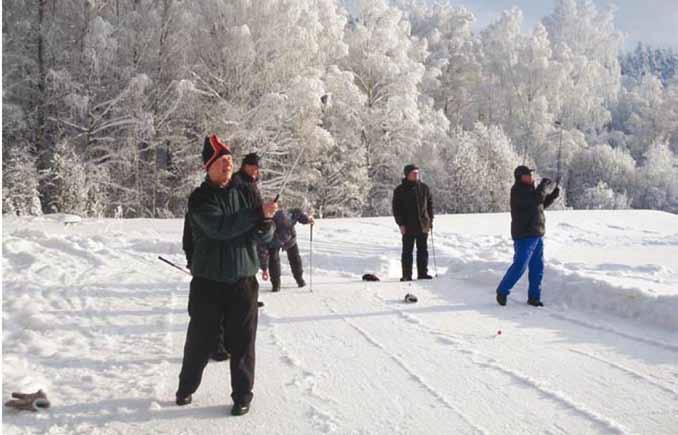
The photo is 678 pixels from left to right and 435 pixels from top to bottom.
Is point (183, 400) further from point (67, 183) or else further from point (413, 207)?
point (67, 183)

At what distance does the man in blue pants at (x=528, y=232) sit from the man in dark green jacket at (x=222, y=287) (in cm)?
451

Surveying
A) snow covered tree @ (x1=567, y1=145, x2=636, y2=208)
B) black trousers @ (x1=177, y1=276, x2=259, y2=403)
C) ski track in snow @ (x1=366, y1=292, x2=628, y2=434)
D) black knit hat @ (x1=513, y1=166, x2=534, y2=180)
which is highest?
→ snow covered tree @ (x1=567, y1=145, x2=636, y2=208)

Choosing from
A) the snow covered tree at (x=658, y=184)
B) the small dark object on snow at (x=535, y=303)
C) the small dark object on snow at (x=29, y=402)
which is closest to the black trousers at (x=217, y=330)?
the small dark object on snow at (x=29, y=402)

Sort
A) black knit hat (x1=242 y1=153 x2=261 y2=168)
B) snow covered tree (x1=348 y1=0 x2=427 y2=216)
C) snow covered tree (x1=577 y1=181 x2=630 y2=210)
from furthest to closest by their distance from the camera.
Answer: snow covered tree (x1=577 y1=181 x2=630 y2=210)
snow covered tree (x1=348 y1=0 x2=427 y2=216)
black knit hat (x1=242 y1=153 x2=261 y2=168)

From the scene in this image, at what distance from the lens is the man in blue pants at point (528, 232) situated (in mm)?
7543

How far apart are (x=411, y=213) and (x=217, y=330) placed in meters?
5.98

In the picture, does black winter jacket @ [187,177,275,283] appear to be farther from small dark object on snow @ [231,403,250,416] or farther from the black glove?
small dark object on snow @ [231,403,250,416]

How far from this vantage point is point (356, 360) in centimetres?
530

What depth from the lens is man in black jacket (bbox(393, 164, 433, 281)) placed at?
9.64 meters

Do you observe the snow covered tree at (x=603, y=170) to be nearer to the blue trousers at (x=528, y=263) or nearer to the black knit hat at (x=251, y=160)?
the blue trousers at (x=528, y=263)

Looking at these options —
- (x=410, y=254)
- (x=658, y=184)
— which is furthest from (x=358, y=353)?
(x=658, y=184)

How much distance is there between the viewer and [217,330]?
4.16 m

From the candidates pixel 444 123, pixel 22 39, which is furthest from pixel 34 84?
pixel 444 123

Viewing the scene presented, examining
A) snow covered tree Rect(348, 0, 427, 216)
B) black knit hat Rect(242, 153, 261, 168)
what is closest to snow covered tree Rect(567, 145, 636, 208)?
snow covered tree Rect(348, 0, 427, 216)
